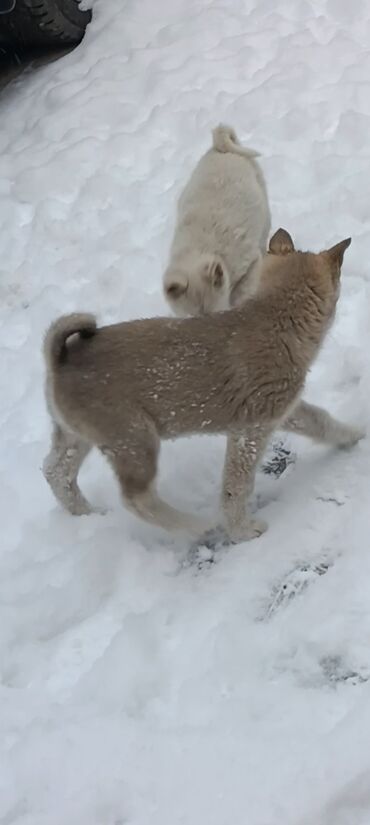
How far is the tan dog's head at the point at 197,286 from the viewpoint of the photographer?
13.1 feet

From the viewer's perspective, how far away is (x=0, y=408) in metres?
4.43

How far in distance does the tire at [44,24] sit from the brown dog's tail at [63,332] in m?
4.22

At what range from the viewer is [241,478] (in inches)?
135

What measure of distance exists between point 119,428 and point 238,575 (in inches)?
26.7

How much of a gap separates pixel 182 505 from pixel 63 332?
950 mm

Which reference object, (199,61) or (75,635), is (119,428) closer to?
(75,635)

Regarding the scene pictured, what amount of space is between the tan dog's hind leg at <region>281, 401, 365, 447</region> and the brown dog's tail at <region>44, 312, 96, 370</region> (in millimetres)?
899

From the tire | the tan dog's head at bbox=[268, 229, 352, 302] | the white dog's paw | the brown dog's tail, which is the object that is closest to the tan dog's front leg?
the white dog's paw

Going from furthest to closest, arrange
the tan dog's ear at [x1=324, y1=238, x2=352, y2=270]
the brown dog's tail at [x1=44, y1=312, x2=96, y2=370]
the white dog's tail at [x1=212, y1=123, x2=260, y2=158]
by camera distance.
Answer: the white dog's tail at [x1=212, y1=123, x2=260, y2=158] < the tan dog's ear at [x1=324, y1=238, x2=352, y2=270] < the brown dog's tail at [x1=44, y1=312, x2=96, y2=370]

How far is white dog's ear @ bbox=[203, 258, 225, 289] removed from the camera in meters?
4.04

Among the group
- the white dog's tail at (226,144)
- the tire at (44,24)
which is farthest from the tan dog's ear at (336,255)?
the tire at (44,24)

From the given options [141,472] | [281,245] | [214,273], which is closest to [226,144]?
[214,273]

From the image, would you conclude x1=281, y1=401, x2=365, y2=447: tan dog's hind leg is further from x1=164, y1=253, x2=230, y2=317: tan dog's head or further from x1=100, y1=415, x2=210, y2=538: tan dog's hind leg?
x1=164, y1=253, x2=230, y2=317: tan dog's head

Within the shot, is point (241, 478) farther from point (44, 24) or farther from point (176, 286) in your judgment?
point (44, 24)
